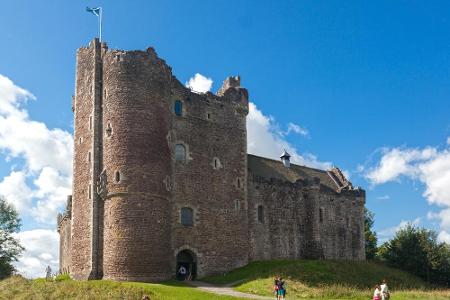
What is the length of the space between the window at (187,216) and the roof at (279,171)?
8.13 metres

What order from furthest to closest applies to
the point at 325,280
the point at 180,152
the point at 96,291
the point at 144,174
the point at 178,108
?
the point at 178,108 → the point at 180,152 → the point at 325,280 → the point at 144,174 → the point at 96,291

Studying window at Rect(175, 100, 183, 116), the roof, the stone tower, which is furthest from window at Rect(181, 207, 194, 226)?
the roof

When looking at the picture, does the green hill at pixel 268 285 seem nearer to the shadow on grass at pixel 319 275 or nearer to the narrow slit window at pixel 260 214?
the shadow on grass at pixel 319 275

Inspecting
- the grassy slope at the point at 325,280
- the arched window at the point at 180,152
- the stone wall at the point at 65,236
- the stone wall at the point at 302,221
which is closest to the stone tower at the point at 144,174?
the arched window at the point at 180,152

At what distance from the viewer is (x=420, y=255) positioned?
52.9 m

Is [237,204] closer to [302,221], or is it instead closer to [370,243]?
[302,221]

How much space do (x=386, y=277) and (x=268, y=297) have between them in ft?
53.3

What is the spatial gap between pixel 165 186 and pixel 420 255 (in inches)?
1097

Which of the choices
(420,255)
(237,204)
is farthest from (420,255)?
(237,204)

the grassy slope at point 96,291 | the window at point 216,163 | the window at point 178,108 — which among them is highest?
the window at point 178,108

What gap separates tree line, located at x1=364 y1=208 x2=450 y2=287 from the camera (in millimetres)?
52312

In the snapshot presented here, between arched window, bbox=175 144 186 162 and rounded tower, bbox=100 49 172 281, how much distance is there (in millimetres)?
2303

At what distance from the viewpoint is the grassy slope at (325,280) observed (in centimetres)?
3447

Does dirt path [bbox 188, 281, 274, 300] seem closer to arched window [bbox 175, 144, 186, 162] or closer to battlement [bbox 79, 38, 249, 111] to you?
arched window [bbox 175, 144, 186, 162]
